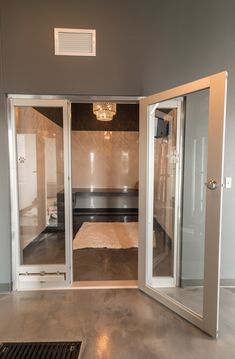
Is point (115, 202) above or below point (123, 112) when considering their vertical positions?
below

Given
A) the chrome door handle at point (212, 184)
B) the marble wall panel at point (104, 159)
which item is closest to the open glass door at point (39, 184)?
the chrome door handle at point (212, 184)

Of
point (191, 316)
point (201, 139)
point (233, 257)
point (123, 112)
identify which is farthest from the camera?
point (123, 112)

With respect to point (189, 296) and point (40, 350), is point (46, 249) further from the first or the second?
point (189, 296)

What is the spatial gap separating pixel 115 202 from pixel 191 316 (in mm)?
4726

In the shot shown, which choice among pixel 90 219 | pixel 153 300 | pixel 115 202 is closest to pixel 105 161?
pixel 115 202

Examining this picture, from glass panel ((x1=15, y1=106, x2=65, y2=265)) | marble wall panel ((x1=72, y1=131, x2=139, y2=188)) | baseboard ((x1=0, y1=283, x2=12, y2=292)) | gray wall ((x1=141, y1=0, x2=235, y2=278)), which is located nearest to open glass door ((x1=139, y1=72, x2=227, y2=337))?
gray wall ((x1=141, y1=0, x2=235, y2=278))

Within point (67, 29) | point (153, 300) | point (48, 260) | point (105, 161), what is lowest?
point (153, 300)

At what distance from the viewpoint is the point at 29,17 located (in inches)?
102

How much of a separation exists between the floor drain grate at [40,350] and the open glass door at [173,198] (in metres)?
1.02

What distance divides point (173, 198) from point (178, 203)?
0.09 m

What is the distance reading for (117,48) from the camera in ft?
8.76

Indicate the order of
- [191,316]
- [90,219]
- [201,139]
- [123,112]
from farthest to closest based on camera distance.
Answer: [123,112]
[90,219]
[201,139]
[191,316]

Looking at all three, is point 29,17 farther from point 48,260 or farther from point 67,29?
point 48,260

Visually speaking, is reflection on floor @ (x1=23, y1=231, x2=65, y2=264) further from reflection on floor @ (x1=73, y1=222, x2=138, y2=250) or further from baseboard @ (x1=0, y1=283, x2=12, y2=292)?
reflection on floor @ (x1=73, y1=222, x2=138, y2=250)
